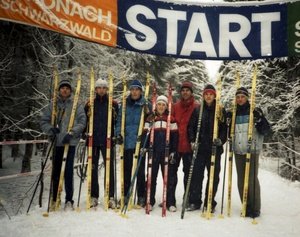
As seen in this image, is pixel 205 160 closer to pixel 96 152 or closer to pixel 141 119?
pixel 141 119

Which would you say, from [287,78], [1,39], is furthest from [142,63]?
[1,39]

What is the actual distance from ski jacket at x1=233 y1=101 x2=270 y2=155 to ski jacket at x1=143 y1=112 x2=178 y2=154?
101 centimetres

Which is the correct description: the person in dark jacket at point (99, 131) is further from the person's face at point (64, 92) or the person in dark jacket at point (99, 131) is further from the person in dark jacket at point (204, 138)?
the person in dark jacket at point (204, 138)

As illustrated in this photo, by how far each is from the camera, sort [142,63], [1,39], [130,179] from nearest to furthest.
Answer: [130,179] < [1,39] < [142,63]

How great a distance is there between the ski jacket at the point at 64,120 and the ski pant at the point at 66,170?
6.0 inches

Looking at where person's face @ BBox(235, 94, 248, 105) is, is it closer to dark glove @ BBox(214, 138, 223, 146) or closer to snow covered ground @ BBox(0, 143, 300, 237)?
dark glove @ BBox(214, 138, 223, 146)

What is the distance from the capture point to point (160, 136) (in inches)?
229

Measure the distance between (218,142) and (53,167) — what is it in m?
2.73

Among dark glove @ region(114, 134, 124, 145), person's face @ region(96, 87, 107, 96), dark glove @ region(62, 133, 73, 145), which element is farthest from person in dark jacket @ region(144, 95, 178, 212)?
dark glove @ region(62, 133, 73, 145)

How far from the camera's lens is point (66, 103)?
19.0ft

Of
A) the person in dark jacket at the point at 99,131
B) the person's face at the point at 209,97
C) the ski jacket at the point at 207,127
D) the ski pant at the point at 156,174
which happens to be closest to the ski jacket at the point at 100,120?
the person in dark jacket at the point at 99,131

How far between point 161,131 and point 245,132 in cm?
138

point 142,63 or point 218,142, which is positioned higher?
point 142,63

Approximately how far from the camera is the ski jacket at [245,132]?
17.9 ft
